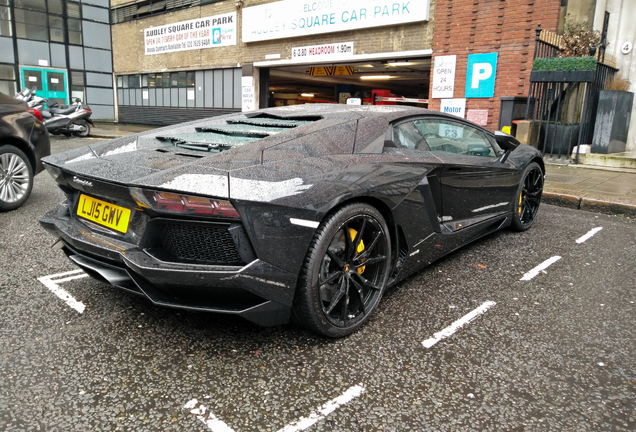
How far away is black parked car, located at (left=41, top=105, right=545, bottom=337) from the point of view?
220 cm

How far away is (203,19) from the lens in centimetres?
2012

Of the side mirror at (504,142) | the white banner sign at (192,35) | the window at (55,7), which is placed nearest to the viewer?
the side mirror at (504,142)

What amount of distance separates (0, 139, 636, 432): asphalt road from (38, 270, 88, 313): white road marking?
0.02 metres

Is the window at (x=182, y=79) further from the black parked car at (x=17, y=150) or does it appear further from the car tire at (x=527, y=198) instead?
the car tire at (x=527, y=198)

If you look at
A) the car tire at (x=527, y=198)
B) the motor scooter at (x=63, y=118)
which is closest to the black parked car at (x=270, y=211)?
the car tire at (x=527, y=198)

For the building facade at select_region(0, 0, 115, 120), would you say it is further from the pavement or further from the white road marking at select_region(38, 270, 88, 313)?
the white road marking at select_region(38, 270, 88, 313)

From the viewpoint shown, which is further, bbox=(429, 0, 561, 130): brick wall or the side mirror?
bbox=(429, 0, 561, 130): brick wall

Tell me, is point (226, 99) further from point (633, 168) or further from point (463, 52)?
point (633, 168)

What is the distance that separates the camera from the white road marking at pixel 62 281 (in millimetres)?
2947

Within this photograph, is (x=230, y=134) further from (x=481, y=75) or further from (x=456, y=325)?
(x=481, y=75)

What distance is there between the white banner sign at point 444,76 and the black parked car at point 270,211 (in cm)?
1041

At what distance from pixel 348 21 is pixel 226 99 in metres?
7.14

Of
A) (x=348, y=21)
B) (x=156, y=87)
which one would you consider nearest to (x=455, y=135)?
(x=348, y=21)

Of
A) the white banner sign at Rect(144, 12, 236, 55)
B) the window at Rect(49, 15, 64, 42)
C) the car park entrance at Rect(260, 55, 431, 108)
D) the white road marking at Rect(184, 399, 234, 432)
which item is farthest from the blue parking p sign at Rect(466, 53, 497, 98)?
the window at Rect(49, 15, 64, 42)
